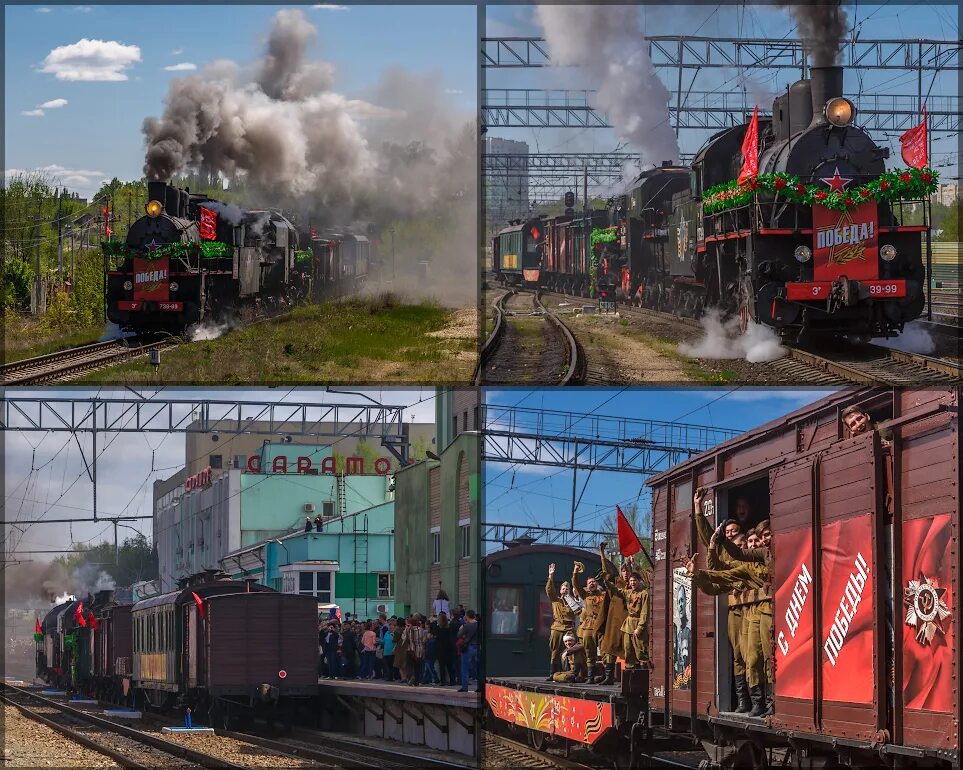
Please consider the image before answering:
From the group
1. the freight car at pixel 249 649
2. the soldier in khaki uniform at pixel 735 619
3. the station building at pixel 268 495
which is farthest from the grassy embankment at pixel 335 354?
the soldier in khaki uniform at pixel 735 619

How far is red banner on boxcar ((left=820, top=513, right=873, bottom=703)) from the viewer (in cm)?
793

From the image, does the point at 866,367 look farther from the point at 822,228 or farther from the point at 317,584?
the point at 317,584

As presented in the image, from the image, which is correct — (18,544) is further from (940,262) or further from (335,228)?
(940,262)

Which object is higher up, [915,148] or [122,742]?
[915,148]

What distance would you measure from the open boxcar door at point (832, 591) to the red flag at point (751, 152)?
31.6 ft

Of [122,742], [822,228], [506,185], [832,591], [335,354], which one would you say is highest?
[506,185]

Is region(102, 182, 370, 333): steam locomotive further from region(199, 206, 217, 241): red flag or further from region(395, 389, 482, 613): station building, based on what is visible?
region(395, 389, 482, 613): station building

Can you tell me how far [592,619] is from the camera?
51.6 feet

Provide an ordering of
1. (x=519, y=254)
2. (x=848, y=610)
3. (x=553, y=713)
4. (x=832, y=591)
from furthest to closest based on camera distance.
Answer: (x=519, y=254) < (x=553, y=713) < (x=832, y=591) < (x=848, y=610)

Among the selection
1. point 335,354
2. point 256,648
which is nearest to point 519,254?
point 335,354

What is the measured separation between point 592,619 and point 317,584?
682cm

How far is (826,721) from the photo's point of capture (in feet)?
27.9

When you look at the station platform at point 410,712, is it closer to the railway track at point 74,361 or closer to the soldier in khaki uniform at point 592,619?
the soldier in khaki uniform at point 592,619

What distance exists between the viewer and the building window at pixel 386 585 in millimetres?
20797
